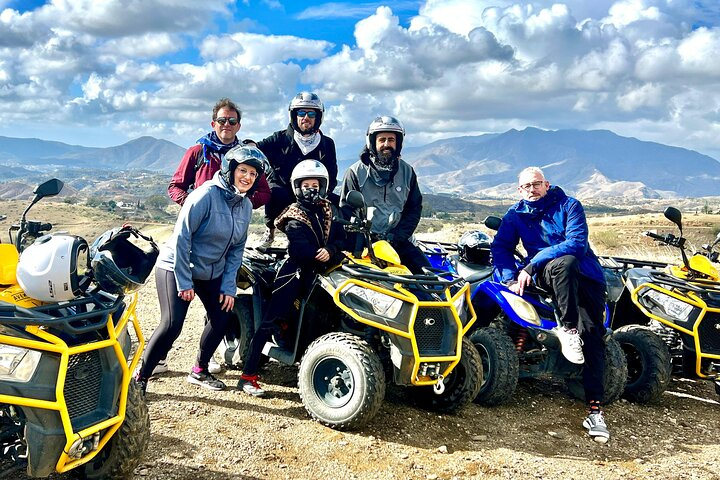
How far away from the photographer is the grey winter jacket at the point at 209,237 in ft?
17.2

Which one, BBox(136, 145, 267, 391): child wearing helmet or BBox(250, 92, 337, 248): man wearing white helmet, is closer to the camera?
BBox(136, 145, 267, 391): child wearing helmet

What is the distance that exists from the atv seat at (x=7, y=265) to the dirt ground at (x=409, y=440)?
51.1 inches

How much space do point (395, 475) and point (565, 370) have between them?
272 cm

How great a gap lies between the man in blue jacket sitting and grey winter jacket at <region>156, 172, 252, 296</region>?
286 centimetres

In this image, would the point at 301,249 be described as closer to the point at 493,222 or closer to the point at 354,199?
the point at 354,199

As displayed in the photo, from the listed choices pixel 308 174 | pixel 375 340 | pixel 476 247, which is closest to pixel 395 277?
pixel 375 340

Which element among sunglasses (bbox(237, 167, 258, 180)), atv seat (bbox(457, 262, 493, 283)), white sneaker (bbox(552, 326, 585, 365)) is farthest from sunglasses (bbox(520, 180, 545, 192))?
sunglasses (bbox(237, 167, 258, 180))

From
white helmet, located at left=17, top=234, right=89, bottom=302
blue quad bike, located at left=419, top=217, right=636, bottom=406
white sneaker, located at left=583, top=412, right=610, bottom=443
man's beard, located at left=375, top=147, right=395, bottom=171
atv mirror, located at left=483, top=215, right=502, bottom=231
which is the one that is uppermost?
man's beard, located at left=375, top=147, right=395, bottom=171

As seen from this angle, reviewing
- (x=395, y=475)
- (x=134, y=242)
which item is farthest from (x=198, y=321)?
(x=395, y=475)

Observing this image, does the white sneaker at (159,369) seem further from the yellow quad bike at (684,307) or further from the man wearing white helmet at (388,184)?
the yellow quad bike at (684,307)

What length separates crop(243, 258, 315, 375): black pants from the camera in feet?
18.7

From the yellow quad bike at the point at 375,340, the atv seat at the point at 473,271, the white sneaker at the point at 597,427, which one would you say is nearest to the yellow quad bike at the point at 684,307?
the white sneaker at the point at 597,427

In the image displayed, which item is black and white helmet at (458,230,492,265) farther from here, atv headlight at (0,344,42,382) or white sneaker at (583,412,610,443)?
atv headlight at (0,344,42,382)

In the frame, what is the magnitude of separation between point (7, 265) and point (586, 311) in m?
4.88
